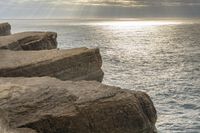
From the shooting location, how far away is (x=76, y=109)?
17.6 meters

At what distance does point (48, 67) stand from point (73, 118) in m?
10.2

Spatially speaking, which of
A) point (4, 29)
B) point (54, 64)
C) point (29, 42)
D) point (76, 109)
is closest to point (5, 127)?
point (76, 109)

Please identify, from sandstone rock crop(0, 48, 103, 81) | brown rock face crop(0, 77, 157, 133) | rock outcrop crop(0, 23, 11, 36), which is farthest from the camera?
rock outcrop crop(0, 23, 11, 36)

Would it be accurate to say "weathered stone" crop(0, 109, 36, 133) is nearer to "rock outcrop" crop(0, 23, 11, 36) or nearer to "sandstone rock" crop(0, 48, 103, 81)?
"sandstone rock" crop(0, 48, 103, 81)

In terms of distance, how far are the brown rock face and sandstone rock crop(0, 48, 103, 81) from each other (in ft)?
20.5

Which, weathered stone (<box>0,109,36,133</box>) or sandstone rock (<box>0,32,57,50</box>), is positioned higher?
weathered stone (<box>0,109,36,133</box>)

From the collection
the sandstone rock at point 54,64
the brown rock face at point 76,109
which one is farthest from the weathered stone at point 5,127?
the sandstone rock at point 54,64

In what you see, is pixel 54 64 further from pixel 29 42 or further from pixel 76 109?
pixel 29 42

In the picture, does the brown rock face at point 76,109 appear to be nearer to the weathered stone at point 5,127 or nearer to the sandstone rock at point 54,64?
the weathered stone at point 5,127

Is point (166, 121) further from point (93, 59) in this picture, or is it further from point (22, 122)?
point (22, 122)

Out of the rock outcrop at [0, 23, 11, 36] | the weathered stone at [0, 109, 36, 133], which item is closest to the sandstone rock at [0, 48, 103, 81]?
the weathered stone at [0, 109, 36, 133]

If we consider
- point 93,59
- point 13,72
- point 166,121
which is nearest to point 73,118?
point 13,72

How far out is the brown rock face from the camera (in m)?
17.3

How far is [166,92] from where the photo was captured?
54.1m
